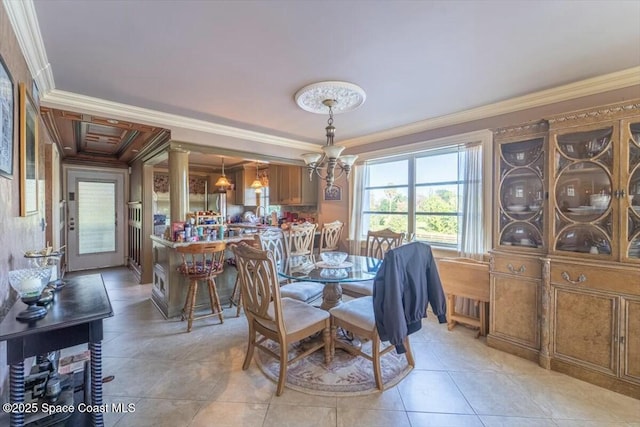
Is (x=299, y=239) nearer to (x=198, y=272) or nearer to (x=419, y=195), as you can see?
(x=198, y=272)

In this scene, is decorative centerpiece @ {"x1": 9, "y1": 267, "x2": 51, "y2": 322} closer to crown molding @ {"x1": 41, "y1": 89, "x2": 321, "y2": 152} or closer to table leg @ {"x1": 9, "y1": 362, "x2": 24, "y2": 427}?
table leg @ {"x1": 9, "y1": 362, "x2": 24, "y2": 427}

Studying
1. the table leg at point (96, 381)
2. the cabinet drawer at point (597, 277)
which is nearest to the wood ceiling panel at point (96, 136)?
the table leg at point (96, 381)

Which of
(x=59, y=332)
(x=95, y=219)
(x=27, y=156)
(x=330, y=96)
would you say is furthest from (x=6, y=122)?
(x=95, y=219)

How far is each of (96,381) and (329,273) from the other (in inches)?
68.3

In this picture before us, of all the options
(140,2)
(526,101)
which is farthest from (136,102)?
(526,101)

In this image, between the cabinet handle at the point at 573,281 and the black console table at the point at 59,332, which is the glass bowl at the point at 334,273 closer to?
the black console table at the point at 59,332

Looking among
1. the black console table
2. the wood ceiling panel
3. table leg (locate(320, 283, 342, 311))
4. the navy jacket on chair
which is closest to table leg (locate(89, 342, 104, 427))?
the black console table

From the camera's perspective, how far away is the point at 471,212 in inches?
130

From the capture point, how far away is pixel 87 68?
2.29 m

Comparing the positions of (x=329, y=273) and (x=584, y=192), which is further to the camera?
(x=329, y=273)

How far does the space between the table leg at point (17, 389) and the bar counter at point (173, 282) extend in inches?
79.5

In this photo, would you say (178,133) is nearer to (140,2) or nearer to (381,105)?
(140,2)

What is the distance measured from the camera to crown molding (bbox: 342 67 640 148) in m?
2.40

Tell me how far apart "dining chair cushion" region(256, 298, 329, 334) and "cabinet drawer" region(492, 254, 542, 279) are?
69.0 inches
